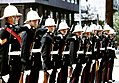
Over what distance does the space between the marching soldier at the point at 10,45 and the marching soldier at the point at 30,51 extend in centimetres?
19

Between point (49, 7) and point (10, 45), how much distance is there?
38.9 meters

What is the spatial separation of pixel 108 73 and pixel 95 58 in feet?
5.52

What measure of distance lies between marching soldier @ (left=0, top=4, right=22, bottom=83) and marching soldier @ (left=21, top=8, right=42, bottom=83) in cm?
19

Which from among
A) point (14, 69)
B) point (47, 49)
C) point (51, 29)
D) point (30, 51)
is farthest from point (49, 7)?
point (14, 69)

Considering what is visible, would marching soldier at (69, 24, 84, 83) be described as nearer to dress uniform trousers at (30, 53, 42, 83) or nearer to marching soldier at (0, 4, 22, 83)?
dress uniform trousers at (30, 53, 42, 83)

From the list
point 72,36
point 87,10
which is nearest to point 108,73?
point 72,36

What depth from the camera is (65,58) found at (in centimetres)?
1027

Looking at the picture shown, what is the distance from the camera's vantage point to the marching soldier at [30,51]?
8.29m

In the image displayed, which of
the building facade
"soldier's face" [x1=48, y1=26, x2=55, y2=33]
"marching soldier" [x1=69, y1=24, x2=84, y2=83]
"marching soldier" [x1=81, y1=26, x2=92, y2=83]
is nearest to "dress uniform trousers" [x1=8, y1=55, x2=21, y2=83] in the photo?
"soldier's face" [x1=48, y1=26, x2=55, y2=33]

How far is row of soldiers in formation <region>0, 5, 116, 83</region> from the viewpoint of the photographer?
25.8 feet

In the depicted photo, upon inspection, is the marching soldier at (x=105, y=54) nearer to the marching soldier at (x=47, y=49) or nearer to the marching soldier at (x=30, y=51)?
the marching soldier at (x=47, y=49)

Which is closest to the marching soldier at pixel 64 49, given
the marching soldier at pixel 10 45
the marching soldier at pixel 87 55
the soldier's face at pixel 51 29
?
the soldier's face at pixel 51 29

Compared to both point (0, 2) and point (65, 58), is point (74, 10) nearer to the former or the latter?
point (0, 2)

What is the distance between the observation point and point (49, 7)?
4659 cm
